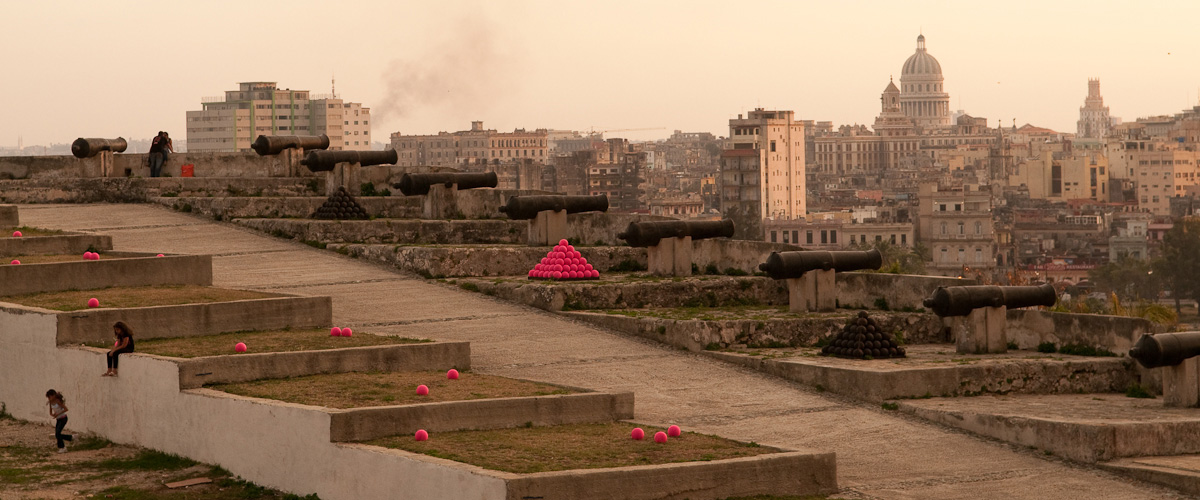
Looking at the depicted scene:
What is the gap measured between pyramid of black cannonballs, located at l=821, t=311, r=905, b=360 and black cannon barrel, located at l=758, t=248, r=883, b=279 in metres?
1.31

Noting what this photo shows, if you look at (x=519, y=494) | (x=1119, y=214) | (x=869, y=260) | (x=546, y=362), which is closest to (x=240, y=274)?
(x=546, y=362)

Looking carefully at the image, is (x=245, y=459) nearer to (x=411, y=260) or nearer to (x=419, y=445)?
(x=419, y=445)

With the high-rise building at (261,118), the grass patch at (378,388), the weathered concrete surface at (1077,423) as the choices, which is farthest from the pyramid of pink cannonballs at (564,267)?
the high-rise building at (261,118)

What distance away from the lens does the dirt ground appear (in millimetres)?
10898

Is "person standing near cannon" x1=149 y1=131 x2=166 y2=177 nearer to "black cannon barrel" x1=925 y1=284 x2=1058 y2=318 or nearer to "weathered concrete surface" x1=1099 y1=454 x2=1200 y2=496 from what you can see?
"black cannon barrel" x1=925 y1=284 x2=1058 y2=318

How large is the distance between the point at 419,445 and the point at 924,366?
4683 mm

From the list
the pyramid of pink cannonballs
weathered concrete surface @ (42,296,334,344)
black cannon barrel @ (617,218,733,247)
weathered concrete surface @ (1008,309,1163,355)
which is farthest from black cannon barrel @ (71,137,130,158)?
weathered concrete surface @ (1008,309,1163,355)

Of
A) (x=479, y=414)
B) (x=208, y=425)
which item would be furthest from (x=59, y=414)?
(x=479, y=414)

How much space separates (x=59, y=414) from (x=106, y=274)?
A: 3.14 meters

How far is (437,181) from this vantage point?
21938mm

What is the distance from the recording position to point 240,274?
57.7ft

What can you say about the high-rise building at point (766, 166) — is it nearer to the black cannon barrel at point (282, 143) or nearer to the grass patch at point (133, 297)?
the black cannon barrel at point (282, 143)

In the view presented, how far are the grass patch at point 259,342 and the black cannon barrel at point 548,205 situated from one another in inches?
216

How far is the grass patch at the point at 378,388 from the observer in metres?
11.5
